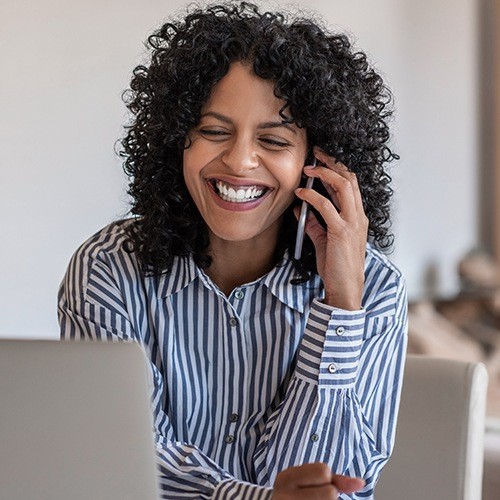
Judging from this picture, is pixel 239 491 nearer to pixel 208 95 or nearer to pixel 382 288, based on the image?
pixel 382 288

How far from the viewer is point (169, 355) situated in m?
1.45

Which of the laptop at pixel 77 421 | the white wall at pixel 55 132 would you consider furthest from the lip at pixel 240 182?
the white wall at pixel 55 132

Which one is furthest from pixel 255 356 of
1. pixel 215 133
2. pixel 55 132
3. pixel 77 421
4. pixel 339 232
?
pixel 55 132

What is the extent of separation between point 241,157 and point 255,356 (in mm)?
285

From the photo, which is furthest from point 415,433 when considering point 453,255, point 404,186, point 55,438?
point 453,255

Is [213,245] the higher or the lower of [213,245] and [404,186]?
the lower

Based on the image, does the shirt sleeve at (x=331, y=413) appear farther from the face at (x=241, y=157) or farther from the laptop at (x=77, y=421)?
A: the laptop at (x=77, y=421)

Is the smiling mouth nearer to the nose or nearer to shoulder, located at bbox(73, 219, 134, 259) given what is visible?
the nose

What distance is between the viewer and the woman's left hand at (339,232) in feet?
4.60

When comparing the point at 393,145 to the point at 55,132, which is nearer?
the point at 55,132

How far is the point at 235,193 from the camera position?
1.39 meters

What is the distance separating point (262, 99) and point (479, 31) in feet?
9.94

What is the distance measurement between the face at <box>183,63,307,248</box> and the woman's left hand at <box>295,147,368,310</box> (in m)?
0.05

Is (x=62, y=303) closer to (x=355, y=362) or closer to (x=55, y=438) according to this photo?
(x=355, y=362)
